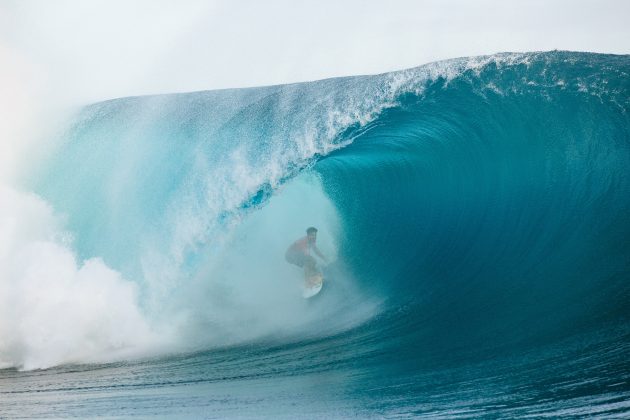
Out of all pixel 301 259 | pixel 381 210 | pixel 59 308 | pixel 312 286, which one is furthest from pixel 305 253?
pixel 59 308

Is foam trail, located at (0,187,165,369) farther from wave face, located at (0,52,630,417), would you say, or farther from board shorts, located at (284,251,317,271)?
board shorts, located at (284,251,317,271)

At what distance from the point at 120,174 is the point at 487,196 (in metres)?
6.60

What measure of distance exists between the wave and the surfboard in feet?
0.56

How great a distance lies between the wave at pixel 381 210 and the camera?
6.57m

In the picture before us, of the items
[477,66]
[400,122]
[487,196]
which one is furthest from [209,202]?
[477,66]

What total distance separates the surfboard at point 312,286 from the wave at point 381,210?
17 centimetres

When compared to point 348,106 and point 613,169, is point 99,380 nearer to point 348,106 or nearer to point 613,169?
point 348,106

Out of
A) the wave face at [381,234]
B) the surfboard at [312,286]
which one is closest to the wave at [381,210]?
the wave face at [381,234]

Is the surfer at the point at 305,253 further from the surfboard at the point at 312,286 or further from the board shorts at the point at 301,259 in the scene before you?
the surfboard at the point at 312,286

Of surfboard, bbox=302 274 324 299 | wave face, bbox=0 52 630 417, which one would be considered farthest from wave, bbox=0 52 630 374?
surfboard, bbox=302 274 324 299

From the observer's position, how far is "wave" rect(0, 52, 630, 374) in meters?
6.57

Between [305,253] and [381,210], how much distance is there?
1.89m

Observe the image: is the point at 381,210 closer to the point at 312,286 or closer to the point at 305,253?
the point at 305,253

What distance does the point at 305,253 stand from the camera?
27.0ft
